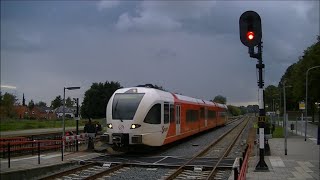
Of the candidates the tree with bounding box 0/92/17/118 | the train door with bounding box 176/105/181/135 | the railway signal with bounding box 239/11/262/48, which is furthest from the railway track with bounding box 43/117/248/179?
the tree with bounding box 0/92/17/118

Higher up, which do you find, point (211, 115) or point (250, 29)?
point (250, 29)

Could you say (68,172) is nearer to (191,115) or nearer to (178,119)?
(178,119)

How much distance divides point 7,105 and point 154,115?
216ft

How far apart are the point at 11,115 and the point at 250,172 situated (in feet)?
254

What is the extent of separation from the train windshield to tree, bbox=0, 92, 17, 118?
61.8m

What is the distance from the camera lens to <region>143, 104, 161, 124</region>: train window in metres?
21.3

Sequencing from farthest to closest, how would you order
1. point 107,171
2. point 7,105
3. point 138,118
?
point 7,105 < point 138,118 < point 107,171

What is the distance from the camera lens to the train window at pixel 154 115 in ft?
69.8

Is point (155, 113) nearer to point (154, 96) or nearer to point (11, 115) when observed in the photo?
point (154, 96)

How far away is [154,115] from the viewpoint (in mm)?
21688

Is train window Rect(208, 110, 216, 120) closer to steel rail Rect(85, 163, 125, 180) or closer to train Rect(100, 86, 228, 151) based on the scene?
train Rect(100, 86, 228, 151)

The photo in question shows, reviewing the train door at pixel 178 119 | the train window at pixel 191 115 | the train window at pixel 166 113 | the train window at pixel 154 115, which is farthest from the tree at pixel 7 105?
the train window at pixel 154 115

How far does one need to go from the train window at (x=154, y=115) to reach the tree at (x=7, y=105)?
6219cm

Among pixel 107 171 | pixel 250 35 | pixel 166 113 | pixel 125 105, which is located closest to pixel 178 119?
pixel 166 113
